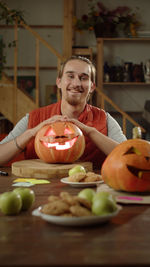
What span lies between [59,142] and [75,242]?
1.02 metres

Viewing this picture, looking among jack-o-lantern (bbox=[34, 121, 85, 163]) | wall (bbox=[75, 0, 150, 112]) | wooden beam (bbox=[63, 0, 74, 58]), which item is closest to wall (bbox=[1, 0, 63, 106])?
wooden beam (bbox=[63, 0, 74, 58])

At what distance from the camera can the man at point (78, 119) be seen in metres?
1.90

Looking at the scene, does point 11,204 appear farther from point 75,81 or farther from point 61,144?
point 75,81

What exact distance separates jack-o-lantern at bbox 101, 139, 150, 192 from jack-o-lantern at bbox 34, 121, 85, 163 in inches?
22.8

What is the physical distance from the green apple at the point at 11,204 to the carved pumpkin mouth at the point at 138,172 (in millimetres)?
367

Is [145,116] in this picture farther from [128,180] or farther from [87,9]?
[128,180]

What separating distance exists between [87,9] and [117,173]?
17.2 ft

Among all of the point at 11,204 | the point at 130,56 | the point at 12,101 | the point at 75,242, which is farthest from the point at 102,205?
the point at 130,56

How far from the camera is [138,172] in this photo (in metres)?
1.12

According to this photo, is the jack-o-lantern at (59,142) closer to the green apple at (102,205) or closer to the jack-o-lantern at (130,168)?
the jack-o-lantern at (130,168)

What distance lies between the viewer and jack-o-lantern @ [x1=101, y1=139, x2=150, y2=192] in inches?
43.1

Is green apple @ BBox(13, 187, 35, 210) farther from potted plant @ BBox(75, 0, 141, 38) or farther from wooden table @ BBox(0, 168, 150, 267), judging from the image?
potted plant @ BBox(75, 0, 141, 38)

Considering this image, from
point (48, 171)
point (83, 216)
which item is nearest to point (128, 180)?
point (83, 216)

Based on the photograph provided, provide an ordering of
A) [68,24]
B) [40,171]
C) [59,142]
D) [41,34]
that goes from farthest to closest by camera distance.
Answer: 1. [41,34]
2. [68,24]
3. [59,142]
4. [40,171]
